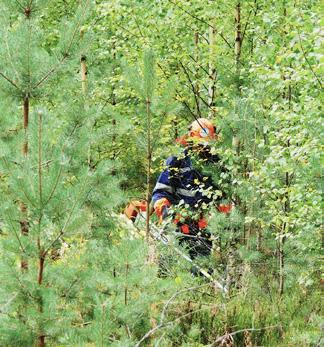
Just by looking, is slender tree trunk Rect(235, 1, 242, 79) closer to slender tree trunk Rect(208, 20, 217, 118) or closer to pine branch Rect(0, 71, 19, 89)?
slender tree trunk Rect(208, 20, 217, 118)

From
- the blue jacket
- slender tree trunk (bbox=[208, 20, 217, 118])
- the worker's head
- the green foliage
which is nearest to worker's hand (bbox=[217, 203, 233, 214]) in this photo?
the green foliage

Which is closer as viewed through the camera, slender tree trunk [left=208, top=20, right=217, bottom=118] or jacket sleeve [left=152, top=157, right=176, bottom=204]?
jacket sleeve [left=152, top=157, right=176, bottom=204]

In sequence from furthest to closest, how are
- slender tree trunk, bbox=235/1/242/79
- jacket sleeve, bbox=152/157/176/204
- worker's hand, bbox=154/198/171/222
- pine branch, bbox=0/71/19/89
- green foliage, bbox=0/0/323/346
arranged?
slender tree trunk, bbox=235/1/242/79 < jacket sleeve, bbox=152/157/176/204 < worker's hand, bbox=154/198/171/222 < pine branch, bbox=0/71/19/89 < green foliage, bbox=0/0/323/346

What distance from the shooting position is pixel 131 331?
13.6 ft

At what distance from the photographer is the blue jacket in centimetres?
782

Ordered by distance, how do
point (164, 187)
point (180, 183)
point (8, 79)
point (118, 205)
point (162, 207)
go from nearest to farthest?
1. point (8, 79)
2. point (118, 205)
3. point (162, 207)
4. point (164, 187)
5. point (180, 183)

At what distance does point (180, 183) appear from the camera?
26.6 ft

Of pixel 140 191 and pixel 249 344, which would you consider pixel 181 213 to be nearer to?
pixel 249 344

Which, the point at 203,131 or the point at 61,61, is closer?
the point at 61,61

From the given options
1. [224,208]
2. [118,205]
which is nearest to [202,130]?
[224,208]

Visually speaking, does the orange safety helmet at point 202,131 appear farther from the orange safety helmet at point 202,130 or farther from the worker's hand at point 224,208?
the worker's hand at point 224,208

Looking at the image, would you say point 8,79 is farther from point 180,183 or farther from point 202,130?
point 180,183

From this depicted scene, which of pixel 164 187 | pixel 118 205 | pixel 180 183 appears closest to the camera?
pixel 118 205

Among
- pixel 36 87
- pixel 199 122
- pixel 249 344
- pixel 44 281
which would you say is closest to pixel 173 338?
pixel 249 344
